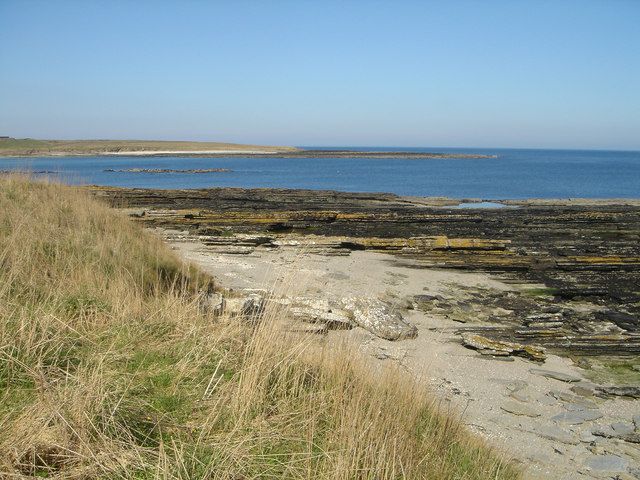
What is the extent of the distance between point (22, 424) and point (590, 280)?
15184 mm

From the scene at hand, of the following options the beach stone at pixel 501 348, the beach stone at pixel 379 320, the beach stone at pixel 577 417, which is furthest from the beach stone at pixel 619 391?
the beach stone at pixel 379 320

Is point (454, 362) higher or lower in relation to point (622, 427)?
higher

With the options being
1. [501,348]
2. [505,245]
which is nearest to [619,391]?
[501,348]

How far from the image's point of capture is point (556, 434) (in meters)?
6.46

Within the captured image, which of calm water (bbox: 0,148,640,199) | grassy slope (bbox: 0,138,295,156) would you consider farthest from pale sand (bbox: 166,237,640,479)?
grassy slope (bbox: 0,138,295,156)

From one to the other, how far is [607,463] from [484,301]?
692 centimetres

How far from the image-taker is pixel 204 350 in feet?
13.8

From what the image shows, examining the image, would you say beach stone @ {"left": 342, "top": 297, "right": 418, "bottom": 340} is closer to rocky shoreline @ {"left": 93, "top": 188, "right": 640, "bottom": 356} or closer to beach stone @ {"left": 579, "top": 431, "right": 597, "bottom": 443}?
rocky shoreline @ {"left": 93, "top": 188, "right": 640, "bottom": 356}

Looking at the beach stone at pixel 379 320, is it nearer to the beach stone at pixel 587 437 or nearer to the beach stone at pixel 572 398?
the beach stone at pixel 572 398

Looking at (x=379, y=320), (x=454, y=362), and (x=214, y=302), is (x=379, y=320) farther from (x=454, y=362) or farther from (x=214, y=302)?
(x=214, y=302)

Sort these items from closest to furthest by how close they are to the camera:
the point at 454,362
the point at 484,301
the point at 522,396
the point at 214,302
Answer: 1. the point at 522,396
2. the point at 214,302
3. the point at 454,362
4. the point at 484,301

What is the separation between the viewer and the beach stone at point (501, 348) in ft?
29.8

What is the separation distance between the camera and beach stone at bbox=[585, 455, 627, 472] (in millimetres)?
5684

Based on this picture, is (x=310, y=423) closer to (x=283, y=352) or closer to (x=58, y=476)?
(x=283, y=352)
